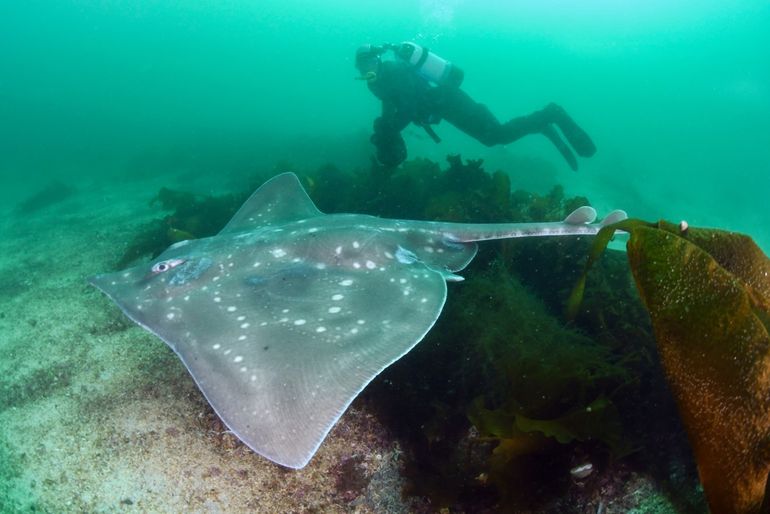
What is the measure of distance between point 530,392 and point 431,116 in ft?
34.4

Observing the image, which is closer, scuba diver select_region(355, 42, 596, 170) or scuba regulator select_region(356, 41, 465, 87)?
scuba diver select_region(355, 42, 596, 170)

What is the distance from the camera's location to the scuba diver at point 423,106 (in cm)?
1052

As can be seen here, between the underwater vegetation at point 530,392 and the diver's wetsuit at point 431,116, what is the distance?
6065 millimetres

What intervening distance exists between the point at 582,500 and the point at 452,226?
2.78 m

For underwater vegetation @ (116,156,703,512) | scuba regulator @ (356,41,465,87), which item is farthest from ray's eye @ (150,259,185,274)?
scuba regulator @ (356,41,465,87)

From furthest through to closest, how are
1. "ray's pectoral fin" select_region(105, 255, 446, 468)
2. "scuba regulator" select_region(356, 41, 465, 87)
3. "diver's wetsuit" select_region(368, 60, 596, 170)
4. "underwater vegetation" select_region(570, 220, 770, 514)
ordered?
"scuba regulator" select_region(356, 41, 465, 87) < "diver's wetsuit" select_region(368, 60, 596, 170) < "ray's pectoral fin" select_region(105, 255, 446, 468) < "underwater vegetation" select_region(570, 220, 770, 514)

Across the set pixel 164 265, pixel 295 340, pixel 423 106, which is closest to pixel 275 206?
pixel 164 265

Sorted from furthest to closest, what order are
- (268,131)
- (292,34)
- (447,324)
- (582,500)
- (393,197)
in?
(292,34) < (268,131) < (393,197) < (447,324) < (582,500)

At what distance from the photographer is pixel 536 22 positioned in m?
158

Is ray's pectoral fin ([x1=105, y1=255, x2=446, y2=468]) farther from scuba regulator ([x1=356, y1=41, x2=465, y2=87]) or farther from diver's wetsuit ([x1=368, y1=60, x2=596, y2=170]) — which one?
scuba regulator ([x1=356, y1=41, x2=465, y2=87])

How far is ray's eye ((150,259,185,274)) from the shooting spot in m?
3.72

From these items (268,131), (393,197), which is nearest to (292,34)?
(268,131)

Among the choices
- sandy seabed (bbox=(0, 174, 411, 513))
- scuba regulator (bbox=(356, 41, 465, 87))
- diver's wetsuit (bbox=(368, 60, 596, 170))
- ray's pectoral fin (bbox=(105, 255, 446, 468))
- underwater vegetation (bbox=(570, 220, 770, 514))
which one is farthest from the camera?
scuba regulator (bbox=(356, 41, 465, 87))

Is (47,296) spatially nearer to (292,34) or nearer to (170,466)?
(170,466)
